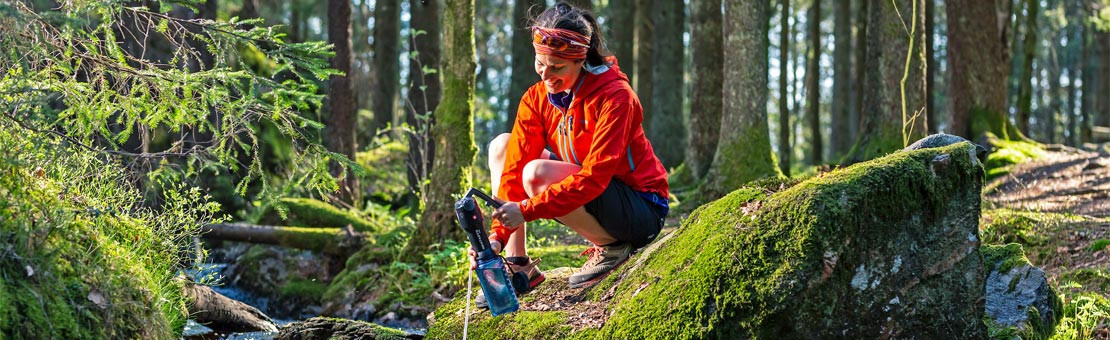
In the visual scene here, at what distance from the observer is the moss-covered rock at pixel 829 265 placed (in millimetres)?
3918

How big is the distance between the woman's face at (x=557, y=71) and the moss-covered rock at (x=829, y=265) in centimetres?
96

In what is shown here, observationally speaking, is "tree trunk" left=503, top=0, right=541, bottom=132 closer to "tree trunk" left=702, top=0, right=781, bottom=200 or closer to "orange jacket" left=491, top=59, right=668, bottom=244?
"tree trunk" left=702, top=0, right=781, bottom=200

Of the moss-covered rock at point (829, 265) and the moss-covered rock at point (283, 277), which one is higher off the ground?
the moss-covered rock at point (829, 265)

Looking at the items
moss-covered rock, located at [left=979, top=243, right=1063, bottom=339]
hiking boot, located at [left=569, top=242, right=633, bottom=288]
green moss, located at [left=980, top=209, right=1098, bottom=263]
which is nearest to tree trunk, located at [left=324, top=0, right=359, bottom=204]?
green moss, located at [left=980, top=209, right=1098, bottom=263]

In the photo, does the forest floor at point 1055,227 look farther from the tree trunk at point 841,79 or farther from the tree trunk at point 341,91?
the tree trunk at point 841,79

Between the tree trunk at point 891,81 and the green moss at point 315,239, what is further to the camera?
the tree trunk at point 891,81

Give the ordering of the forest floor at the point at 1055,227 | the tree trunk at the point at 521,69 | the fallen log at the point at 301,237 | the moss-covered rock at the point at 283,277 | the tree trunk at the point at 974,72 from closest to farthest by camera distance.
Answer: the forest floor at the point at 1055,227
the moss-covered rock at the point at 283,277
the fallen log at the point at 301,237
the tree trunk at the point at 974,72
the tree trunk at the point at 521,69

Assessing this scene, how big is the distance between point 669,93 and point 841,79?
358 inches

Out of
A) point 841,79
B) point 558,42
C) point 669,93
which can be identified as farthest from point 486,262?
point 841,79

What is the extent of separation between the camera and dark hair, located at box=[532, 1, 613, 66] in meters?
4.70

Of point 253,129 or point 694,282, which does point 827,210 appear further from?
point 253,129

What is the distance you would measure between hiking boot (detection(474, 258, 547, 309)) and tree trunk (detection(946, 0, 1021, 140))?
10803mm

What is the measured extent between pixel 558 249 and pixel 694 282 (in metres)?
4.59

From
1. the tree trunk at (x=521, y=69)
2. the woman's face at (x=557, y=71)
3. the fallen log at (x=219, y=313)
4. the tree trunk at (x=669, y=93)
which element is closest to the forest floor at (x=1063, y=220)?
the woman's face at (x=557, y=71)
